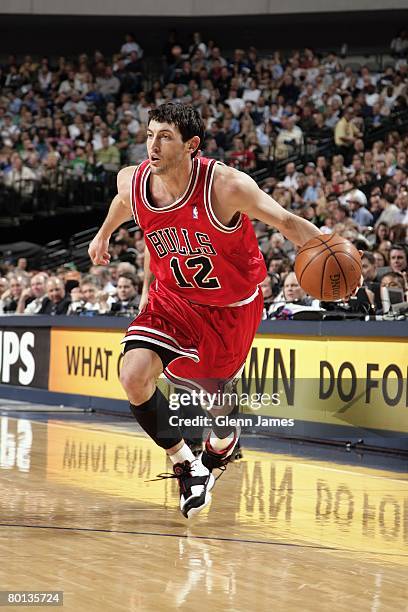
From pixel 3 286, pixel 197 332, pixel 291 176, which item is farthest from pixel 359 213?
pixel 197 332

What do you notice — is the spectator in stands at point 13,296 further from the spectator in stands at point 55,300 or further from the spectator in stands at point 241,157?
the spectator in stands at point 241,157

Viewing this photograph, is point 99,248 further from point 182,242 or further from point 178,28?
point 178,28

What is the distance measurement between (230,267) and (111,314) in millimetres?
6571

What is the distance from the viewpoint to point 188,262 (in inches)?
236

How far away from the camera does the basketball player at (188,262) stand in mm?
5871

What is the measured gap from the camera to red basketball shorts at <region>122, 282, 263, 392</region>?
610 cm

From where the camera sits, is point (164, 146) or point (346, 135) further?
point (346, 135)

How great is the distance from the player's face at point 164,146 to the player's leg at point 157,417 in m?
0.98

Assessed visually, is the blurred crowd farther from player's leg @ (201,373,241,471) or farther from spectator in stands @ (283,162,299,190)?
player's leg @ (201,373,241,471)

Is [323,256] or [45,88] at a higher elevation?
[45,88]

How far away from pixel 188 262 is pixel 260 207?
0.53m

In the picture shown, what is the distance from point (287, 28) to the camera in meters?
25.6

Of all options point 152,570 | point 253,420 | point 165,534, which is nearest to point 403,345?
point 253,420

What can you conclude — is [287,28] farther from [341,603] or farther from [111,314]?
[341,603]
